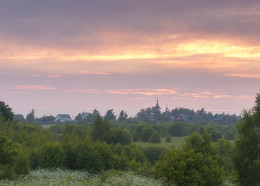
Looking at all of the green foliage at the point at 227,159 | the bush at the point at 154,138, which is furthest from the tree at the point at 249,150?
the bush at the point at 154,138

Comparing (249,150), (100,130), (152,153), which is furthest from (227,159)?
(100,130)

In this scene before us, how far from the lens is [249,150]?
42.5 metres

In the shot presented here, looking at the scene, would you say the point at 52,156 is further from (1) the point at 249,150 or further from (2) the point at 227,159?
(2) the point at 227,159

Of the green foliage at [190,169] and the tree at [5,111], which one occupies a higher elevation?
the tree at [5,111]

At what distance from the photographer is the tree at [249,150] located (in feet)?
135

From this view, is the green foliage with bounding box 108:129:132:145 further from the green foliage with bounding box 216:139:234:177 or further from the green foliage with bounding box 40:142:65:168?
the green foliage with bounding box 40:142:65:168

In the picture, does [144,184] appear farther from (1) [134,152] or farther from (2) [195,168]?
(1) [134,152]

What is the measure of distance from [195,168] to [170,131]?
15949cm

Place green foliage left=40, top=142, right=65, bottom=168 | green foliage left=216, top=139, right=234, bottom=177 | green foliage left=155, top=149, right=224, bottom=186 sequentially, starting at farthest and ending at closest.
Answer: green foliage left=40, top=142, right=65, bottom=168 < green foliage left=216, top=139, right=234, bottom=177 < green foliage left=155, top=149, right=224, bottom=186

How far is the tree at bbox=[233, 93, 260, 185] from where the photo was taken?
4119 cm

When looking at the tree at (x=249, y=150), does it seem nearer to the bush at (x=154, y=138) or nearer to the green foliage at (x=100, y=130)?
the green foliage at (x=100, y=130)

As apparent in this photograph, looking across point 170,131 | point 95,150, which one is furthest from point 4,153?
point 170,131

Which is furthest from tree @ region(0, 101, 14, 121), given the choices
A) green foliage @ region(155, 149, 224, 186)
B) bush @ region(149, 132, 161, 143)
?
green foliage @ region(155, 149, 224, 186)

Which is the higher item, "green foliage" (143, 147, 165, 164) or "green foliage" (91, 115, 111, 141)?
"green foliage" (91, 115, 111, 141)
